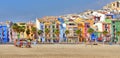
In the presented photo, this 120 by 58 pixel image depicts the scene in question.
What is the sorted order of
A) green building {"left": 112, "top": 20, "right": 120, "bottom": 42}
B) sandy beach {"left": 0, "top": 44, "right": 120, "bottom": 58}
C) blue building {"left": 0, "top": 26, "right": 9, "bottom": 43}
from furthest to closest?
blue building {"left": 0, "top": 26, "right": 9, "bottom": 43} < green building {"left": 112, "top": 20, "right": 120, "bottom": 42} < sandy beach {"left": 0, "top": 44, "right": 120, "bottom": 58}

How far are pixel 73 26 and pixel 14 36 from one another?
17.6 meters

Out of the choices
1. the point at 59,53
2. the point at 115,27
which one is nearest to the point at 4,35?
the point at 115,27

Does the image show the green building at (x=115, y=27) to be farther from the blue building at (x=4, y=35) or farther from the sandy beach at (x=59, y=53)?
the sandy beach at (x=59, y=53)

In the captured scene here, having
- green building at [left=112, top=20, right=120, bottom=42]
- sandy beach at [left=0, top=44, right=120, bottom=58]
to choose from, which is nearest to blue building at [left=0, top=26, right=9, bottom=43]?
green building at [left=112, top=20, right=120, bottom=42]

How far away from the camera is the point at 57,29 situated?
107125 millimetres

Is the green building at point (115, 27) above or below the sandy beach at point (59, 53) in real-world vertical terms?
above

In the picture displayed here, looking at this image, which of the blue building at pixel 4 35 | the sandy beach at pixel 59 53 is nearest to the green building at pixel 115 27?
the blue building at pixel 4 35

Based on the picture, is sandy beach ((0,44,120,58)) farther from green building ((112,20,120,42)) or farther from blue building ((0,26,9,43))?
blue building ((0,26,9,43))

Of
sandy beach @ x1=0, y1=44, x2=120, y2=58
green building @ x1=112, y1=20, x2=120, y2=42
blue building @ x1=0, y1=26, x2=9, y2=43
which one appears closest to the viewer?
sandy beach @ x1=0, y1=44, x2=120, y2=58

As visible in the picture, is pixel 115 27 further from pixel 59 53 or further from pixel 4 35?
pixel 59 53

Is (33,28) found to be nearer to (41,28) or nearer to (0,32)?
(41,28)

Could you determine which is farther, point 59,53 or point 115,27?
point 115,27

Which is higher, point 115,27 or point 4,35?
point 115,27

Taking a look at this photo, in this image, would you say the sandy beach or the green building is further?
the green building
